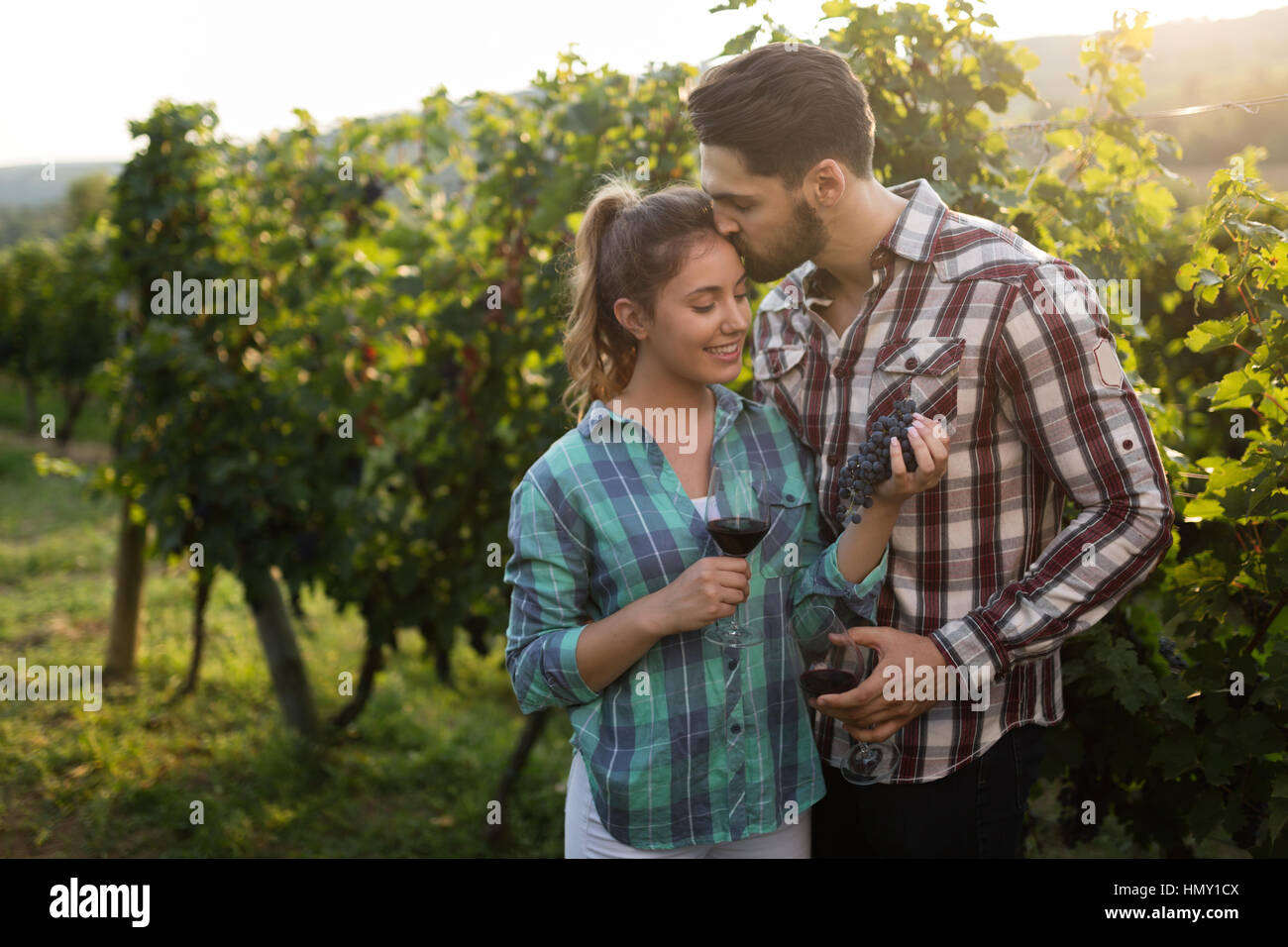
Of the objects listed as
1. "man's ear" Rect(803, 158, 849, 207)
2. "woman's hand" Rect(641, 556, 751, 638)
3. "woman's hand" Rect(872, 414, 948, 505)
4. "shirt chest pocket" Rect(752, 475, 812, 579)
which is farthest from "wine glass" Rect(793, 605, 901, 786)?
"man's ear" Rect(803, 158, 849, 207)

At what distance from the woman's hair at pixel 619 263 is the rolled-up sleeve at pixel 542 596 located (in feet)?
1.24

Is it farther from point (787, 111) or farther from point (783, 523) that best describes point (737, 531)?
point (787, 111)

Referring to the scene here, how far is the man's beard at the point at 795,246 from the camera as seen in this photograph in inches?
79.1

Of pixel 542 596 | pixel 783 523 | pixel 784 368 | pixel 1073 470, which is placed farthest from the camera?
pixel 784 368

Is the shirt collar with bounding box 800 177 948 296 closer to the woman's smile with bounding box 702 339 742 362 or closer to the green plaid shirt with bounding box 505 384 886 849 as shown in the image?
the woman's smile with bounding box 702 339 742 362

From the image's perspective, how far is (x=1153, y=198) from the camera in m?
2.91

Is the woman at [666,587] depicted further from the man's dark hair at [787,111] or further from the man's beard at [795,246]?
the man's dark hair at [787,111]

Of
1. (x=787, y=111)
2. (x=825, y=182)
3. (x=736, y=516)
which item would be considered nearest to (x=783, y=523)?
(x=736, y=516)

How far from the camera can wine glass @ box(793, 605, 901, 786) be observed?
189cm

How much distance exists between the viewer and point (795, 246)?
203 cm

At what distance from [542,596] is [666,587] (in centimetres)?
26

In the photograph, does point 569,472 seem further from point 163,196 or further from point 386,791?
point 163,196

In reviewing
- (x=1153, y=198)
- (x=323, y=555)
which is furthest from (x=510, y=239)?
(x=1153, y=198)

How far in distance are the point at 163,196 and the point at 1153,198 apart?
170 inches
